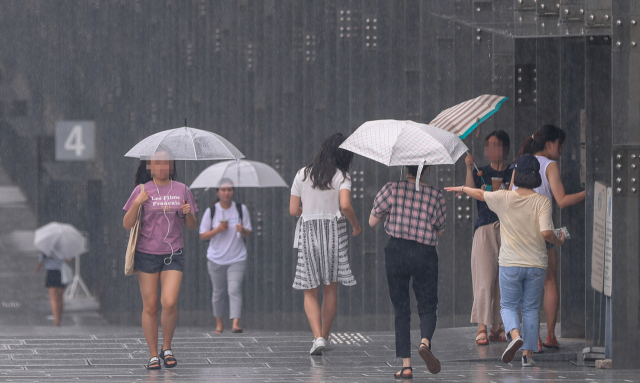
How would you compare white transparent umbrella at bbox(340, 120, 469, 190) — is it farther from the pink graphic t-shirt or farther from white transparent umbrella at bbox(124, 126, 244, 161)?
the pink graphic t-shirt

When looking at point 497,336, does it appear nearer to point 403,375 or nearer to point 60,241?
point 403,375

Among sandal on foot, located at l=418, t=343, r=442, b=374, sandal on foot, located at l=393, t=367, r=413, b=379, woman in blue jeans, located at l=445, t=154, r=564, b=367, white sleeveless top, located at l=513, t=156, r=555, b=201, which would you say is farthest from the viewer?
white sleeveless top, located at l=513, t=156, r=555, b=201

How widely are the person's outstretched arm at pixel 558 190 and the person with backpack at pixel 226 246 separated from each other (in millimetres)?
4114

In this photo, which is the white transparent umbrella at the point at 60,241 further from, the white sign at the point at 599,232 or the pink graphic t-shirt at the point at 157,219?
the white sign at the point at 599,232

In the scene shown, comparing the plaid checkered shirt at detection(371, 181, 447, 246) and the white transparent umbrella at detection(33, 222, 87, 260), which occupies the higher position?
the plaid checkered shirt at detection(371, 181, 447, 246)

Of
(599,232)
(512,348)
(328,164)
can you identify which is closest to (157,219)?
(328,164)

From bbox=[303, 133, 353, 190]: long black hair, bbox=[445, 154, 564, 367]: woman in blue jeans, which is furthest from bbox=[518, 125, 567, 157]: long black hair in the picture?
bbox=[303, 133, 353, 190]: long black hair

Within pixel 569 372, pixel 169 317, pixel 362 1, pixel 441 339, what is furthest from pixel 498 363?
pixel 362 1

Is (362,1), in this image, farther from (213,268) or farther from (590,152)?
(590,152)

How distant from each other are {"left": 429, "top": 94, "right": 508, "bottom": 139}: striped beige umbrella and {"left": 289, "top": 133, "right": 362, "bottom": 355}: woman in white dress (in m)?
0.96

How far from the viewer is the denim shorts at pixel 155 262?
7590 mm

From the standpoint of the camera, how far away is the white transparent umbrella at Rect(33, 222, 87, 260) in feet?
40.0

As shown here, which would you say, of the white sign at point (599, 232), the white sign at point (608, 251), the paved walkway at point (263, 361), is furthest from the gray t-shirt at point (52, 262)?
the white sign at point (608, 251)

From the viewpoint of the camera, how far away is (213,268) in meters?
11.0
